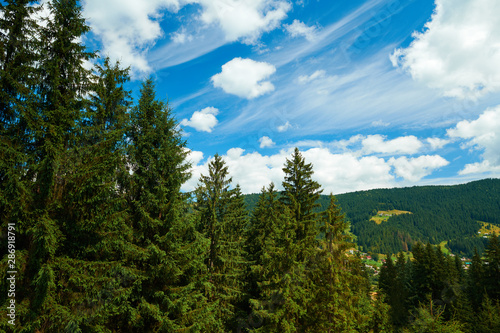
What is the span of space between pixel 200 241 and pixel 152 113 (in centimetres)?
712

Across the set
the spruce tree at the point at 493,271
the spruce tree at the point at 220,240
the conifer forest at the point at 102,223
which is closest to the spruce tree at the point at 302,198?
the conifer forest at the point at 102,223

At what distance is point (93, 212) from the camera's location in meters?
8.80

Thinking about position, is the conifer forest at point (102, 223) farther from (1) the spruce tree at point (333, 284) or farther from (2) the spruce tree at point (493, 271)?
(2) the spruce tree at point (493, 271)

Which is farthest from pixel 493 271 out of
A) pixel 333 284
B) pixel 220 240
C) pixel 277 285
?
pixel 220 240

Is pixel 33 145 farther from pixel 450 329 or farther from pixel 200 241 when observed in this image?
pixel 450 329

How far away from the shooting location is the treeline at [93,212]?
24.6 ft

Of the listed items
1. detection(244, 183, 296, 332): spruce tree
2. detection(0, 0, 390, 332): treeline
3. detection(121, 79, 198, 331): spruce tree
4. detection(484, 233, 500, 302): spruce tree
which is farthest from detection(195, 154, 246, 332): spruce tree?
detection(484, 233, 500, 302): spruce tree

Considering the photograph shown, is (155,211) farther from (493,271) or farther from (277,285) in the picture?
(493,271)

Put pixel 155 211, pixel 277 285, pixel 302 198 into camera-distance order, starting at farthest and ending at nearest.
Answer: pixel 302 198, pixel 277 285, pixel 155 211

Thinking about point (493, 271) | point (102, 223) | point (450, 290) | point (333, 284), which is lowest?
point (450, 290)

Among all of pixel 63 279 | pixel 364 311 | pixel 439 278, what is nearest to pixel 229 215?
pixel 63 279

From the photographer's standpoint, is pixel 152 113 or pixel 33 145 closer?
pixel 33 145

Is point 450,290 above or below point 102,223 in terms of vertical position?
below

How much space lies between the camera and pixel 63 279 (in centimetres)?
803
